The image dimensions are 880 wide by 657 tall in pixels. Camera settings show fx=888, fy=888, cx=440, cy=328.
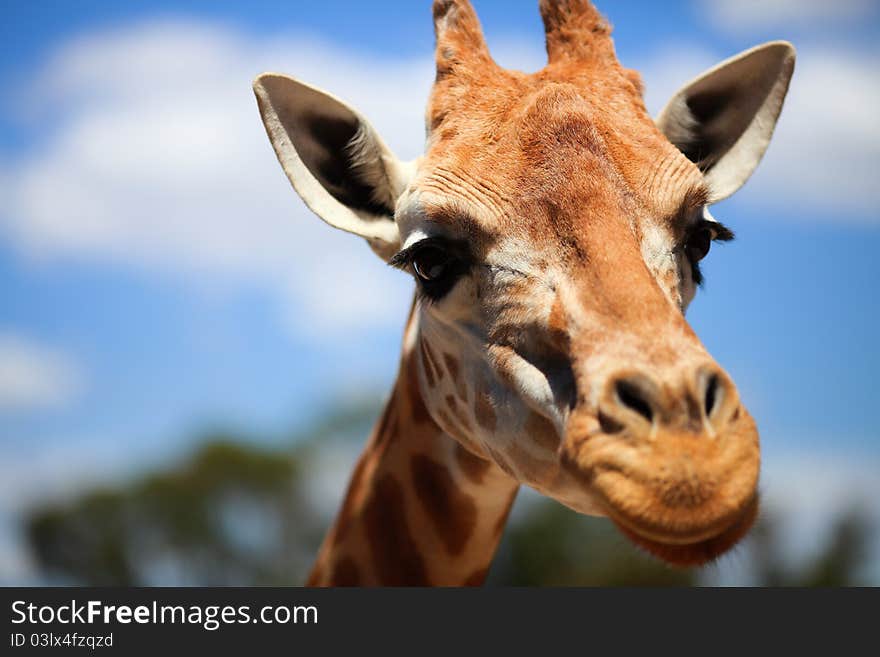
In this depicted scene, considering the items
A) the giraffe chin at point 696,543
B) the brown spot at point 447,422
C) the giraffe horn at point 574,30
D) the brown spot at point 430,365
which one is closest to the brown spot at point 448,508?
the brown spot at point 447,422

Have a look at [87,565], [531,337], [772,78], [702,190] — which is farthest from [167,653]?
[87,565]

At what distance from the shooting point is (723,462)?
3.20 meters

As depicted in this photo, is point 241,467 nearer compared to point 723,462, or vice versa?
point 723,462

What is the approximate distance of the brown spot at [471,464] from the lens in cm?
521

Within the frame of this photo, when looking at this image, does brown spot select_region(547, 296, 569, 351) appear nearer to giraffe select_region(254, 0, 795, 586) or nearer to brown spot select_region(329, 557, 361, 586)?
giraffe select_region(254, 0, 795, 586)

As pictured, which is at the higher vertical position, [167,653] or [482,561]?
[482,561]

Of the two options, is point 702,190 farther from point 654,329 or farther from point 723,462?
point 723,462

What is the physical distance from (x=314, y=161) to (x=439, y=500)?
86.0 inches

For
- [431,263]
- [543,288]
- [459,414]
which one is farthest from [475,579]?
[543,288]

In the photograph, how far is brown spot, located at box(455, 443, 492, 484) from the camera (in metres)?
5.21

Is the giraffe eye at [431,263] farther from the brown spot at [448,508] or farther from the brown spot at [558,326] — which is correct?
the brown spot at [448,508]

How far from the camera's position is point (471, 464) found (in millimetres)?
5266

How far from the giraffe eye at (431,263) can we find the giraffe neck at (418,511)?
1.23 meters

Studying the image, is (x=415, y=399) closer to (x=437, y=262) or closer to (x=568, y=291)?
(x=437, y=262)
